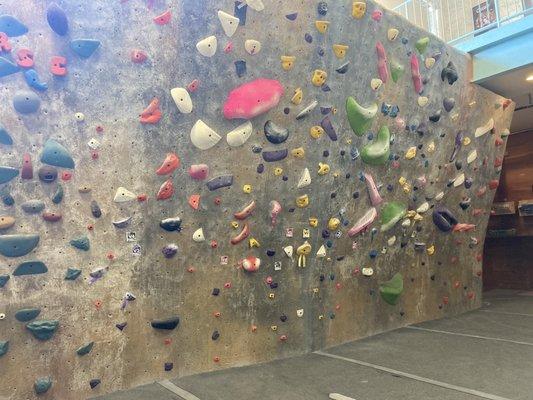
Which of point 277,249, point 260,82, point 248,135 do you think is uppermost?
point 260,82

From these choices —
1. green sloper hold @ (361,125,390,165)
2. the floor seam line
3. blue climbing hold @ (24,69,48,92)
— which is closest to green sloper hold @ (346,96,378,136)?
green sloper hold @ (361,125,390,165)

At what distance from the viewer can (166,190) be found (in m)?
2.85

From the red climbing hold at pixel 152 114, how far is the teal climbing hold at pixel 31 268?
3.34 ft

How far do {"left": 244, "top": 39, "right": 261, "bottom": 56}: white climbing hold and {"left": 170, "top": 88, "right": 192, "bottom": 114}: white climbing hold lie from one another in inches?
20.7

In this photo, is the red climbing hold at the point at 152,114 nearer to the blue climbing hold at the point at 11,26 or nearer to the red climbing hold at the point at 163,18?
the red climbing hold at the point at 163,18

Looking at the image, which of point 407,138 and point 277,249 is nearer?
point 277,249

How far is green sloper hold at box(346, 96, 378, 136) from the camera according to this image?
3.52 meters

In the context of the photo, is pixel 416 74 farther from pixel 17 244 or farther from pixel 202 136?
pixel 17 244

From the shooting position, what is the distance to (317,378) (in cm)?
301

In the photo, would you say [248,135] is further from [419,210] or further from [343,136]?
[419,210]

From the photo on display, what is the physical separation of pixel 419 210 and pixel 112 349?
3.06 m

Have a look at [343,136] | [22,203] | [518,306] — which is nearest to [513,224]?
[518,306]

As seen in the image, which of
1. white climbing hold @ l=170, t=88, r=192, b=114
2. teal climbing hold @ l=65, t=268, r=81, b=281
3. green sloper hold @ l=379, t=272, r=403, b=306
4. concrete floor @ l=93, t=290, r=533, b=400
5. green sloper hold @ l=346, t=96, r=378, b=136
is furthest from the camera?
green sloper hold @ l=379, t=272, r=403, b=306

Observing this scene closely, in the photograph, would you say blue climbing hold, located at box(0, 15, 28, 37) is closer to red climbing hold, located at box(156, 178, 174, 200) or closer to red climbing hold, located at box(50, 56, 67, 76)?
red climbing hold, located at box(50, 56, 67, 76)
